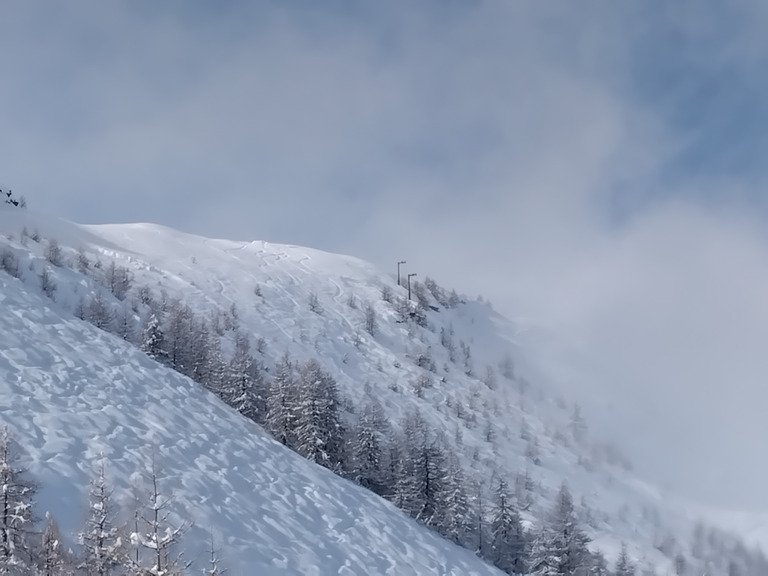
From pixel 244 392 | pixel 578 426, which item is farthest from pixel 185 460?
pixel 578 426

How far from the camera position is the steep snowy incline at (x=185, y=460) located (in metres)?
18.9

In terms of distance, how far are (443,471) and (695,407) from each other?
140745 millimetres

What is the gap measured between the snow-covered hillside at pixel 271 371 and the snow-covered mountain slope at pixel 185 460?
81 millimetres

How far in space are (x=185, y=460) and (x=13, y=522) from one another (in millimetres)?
10776

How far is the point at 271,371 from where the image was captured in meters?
60.9

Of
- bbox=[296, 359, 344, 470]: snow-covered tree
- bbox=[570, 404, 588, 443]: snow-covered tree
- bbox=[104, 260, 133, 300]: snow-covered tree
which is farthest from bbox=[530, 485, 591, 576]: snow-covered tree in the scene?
bbox=[570, 404, 588, 443]: snow-covered tree

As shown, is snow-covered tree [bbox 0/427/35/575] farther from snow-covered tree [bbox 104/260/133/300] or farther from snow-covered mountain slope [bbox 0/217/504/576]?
snow-covered tree [bbox 104/260/133/300]

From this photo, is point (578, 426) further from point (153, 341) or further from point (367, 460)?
point (153, 341)

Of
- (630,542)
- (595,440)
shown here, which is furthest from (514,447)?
(595,440)

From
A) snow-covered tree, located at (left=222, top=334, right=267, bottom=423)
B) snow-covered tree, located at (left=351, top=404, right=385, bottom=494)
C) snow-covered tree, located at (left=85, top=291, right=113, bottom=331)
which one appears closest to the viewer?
snow-covered tree, located at (left=351, top=404, right=385, bottom=494)

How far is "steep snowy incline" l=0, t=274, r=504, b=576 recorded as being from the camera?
18.9 meters

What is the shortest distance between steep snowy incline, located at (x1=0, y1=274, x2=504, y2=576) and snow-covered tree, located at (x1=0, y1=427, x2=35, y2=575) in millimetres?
3177

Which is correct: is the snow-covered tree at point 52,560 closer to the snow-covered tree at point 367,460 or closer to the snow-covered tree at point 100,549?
the snow-covered tree at point 100,549

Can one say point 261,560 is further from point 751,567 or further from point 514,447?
point 751,567
